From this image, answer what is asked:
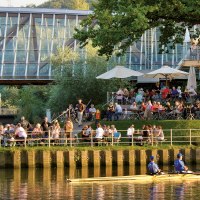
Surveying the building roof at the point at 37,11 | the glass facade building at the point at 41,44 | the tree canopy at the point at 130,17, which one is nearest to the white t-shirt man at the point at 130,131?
the tree canopy at the point at 130,17

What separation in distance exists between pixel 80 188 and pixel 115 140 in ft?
38.2

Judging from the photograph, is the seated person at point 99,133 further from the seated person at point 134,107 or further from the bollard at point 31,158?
the seated person at point 134,107

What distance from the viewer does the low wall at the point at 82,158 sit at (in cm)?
4684

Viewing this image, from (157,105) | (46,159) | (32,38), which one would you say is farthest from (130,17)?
(32,38)

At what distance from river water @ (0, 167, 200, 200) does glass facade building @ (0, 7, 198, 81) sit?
47.3 m

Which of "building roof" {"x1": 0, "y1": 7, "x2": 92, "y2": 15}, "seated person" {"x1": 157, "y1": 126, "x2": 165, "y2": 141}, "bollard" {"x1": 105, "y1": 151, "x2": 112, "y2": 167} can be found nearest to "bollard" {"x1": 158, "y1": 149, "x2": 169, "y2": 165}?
"seated person" {"x1": 157, "y1": 126, "x2": 165, "y2": 141}

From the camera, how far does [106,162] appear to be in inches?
1869

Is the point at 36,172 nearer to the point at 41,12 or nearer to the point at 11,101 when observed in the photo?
the point at 41,12

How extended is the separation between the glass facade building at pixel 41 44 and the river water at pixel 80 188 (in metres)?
47.3

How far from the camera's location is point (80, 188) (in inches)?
1502

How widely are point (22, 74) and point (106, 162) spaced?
45406 mm

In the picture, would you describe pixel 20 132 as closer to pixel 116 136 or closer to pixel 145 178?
pixel 116 136

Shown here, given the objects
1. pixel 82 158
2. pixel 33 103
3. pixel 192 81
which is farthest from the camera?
pixel 33 103

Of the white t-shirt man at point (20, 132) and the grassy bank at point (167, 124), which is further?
the grassy bank at point (167, 124)
